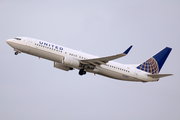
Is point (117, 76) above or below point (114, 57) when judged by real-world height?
below

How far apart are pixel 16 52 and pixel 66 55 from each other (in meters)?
9.05

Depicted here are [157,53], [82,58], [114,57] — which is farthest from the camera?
[157,53]

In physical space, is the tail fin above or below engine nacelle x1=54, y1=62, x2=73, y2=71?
above

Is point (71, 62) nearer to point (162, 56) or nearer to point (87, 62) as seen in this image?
point (87, 62)

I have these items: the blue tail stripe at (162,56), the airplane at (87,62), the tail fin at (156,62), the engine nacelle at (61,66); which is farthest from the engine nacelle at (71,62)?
the blue tail stripe at (162,56)

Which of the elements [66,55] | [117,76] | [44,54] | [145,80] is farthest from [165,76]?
[44,54]

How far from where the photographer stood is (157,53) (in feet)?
204

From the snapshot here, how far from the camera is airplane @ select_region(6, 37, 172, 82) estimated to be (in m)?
52.9

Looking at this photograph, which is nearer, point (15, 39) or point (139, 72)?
point (15, 39)

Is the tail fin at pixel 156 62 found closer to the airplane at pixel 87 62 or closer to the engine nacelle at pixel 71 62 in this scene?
the airplane at pixel 87 62

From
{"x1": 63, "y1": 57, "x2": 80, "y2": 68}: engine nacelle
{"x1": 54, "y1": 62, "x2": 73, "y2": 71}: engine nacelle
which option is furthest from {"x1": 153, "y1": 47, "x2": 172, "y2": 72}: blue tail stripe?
{"x1": 54, "y1": 62, "x2": 73, "y2": 71}: engine nacelle

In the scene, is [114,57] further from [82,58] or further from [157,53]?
[157,53]

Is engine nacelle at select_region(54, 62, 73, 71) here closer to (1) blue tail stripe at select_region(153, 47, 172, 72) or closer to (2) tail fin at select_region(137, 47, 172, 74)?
(2) tail fin at select_region(137, 47, 172, 74)

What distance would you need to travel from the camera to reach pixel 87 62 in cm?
5434
